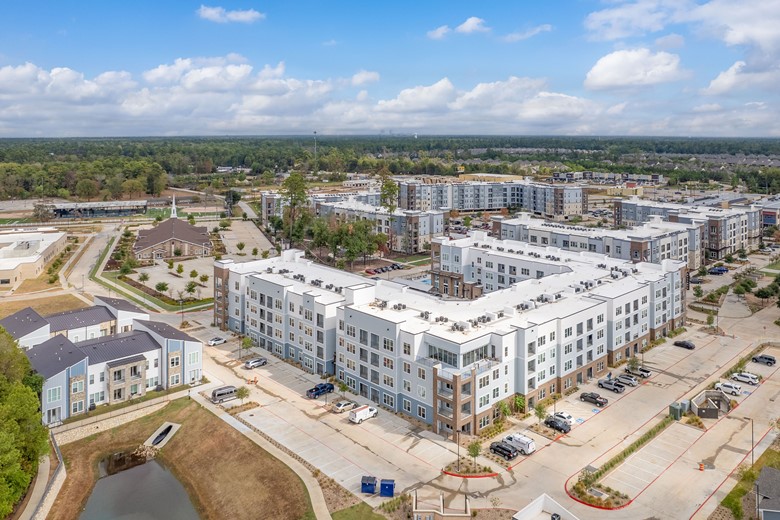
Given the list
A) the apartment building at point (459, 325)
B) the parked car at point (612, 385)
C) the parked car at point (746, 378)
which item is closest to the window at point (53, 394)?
the apartment building at point (459, 325)

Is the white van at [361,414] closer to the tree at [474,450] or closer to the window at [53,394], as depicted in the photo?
the tree at [474,450]

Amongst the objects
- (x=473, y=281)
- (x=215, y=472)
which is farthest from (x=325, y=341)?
(x=473, y=281)

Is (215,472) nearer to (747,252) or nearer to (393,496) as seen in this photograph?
(393,496)

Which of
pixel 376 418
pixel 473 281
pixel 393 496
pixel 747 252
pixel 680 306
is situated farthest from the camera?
pixel 747 252

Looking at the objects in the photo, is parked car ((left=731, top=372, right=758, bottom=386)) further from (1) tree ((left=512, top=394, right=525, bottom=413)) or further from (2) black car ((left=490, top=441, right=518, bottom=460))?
(2) black car ((left=490, top=441, right=518, bottom=460))

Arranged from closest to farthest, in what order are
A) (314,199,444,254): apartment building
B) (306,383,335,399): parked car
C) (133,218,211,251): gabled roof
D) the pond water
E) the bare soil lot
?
the bare soil lot, the pond water, (306,383,335,399): parked car, (133,218,211,251): gabled roof, (314,199,444,254): apartment building

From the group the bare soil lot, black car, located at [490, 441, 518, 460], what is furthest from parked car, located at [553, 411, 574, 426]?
the bare soil lot
